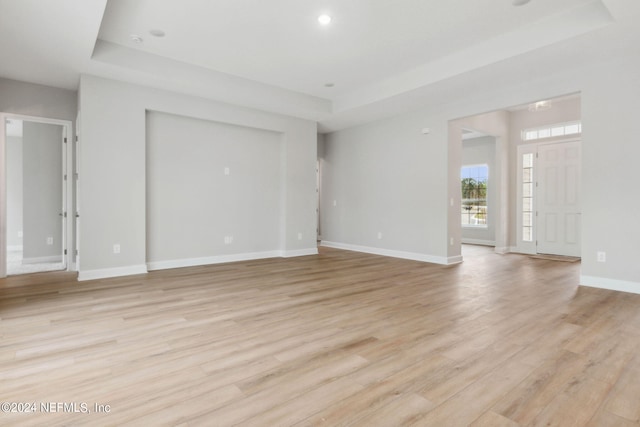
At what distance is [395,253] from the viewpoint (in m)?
6.64

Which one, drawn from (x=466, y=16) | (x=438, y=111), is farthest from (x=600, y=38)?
(x=438, y=111)

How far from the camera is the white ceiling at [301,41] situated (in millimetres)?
3266

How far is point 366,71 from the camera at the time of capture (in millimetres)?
4992

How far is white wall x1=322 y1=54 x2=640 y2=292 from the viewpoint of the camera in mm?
3922

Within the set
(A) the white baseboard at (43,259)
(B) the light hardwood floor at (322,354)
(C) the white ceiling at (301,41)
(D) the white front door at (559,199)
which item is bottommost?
(B) the light hardwood floor at (322,354)

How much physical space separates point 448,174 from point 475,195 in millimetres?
3875

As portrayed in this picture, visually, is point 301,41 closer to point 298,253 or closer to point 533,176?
point 298,253

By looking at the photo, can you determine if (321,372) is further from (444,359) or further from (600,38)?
(600,38)

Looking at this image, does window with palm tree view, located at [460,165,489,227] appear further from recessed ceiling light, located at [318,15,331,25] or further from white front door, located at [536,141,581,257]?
recessed ceiling light, located at [318,15,331,25]

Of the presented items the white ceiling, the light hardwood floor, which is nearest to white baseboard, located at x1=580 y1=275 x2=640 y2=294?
the light hardwood floor

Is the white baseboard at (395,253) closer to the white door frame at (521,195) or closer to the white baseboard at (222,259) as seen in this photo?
the white baseboard at (222,259)

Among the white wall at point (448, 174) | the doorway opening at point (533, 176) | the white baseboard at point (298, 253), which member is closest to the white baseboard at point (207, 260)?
the white baseboard at point (298, 253)

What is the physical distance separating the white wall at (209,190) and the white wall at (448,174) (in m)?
1.80

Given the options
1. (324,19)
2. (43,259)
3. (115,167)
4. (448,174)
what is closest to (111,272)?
(115,167)
